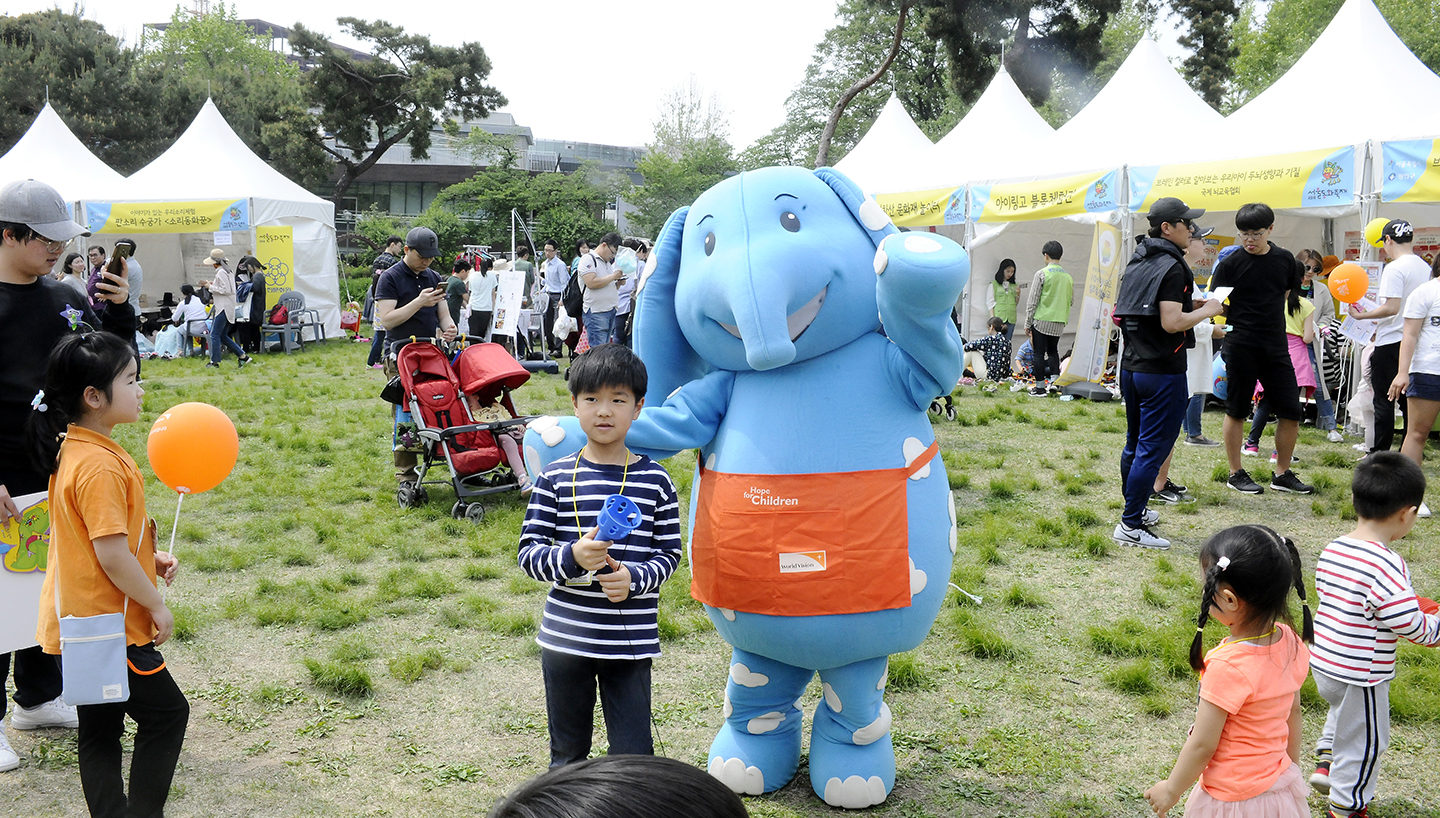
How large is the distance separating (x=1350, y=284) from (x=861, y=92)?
34.8 meters

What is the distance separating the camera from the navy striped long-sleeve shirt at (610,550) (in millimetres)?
2670

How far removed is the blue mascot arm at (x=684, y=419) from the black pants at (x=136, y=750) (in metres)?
1.49

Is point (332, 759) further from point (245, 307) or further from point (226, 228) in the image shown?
point (226, 228)

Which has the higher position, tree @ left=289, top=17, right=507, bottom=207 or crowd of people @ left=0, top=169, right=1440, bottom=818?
tree @ left=289, top=17, right=507, bottom=207

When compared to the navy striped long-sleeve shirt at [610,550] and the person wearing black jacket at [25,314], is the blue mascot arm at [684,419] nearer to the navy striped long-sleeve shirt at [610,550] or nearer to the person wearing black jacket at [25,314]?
the navy striped long-sleeve shirt at [610,550]

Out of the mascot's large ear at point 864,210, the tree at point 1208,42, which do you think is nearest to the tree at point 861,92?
the tree at point 1208,42

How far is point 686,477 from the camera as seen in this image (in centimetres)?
788

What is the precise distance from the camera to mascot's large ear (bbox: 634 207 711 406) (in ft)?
11.1

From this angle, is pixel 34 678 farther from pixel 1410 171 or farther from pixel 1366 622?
pixel 1410 171

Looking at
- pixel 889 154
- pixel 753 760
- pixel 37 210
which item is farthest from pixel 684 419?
pixel 889 154

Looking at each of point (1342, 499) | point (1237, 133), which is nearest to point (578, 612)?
point (1342, 499)

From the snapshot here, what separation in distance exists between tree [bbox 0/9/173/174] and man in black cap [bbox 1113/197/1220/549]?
33.2m

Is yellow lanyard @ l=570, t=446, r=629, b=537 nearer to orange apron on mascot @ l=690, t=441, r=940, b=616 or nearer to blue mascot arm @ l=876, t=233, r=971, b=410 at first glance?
orange apron on mascot @ l=690, t=441, r=940, b=616

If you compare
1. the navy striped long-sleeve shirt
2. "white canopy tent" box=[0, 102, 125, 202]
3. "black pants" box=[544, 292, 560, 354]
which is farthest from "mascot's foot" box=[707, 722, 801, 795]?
"white canopy tent" box=[0, 102, 125, 202]
